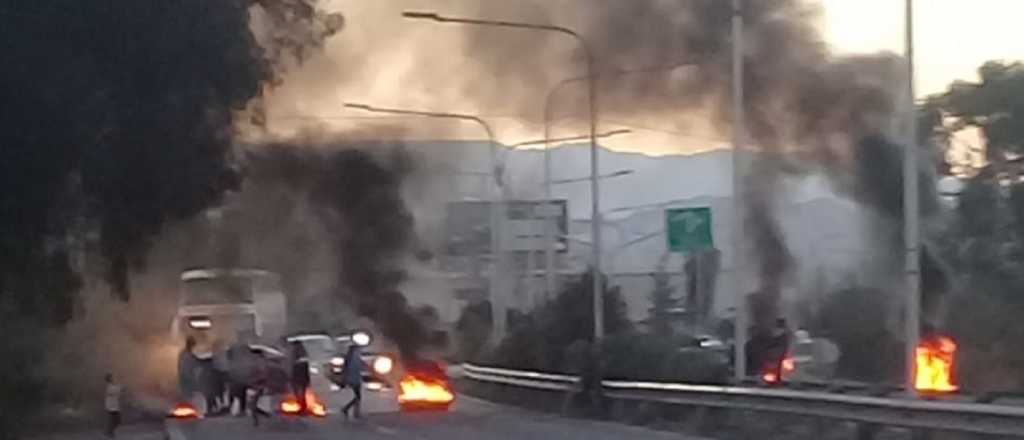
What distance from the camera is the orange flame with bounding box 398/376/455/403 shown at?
137 feet

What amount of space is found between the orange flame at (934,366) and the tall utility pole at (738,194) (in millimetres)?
3175

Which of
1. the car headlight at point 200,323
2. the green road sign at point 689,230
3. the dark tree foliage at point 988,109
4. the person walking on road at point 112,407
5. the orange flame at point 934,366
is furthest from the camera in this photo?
the dark tree foliage at point 988,109

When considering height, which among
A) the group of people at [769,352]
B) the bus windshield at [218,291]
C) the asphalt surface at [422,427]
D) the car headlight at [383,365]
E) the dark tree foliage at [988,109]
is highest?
the dark tree foliage at [988,109]

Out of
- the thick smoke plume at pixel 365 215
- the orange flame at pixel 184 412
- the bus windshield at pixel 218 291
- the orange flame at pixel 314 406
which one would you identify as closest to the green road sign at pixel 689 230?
the orange flame at pixel 314 406

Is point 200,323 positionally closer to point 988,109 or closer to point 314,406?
point 314,406

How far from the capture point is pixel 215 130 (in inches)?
1136

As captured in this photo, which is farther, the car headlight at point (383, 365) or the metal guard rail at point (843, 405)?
the car headlight at point (383, 365)

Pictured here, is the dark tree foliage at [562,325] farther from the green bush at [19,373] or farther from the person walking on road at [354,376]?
the green bush at [19,373]

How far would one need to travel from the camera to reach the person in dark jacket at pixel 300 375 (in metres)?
38.3

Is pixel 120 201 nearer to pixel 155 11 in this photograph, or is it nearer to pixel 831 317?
pixel 155 11

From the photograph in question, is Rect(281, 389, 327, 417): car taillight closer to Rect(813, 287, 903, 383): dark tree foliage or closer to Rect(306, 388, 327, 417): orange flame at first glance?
Rect(306, 388, 327, 417): orange flame

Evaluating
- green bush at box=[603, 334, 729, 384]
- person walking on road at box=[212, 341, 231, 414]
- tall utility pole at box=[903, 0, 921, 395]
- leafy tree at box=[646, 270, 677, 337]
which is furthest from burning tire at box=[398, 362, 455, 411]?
tall utility pole at box=[903, 0, 921, 395]

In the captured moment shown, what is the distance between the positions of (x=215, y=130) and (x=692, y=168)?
47222 millimetres

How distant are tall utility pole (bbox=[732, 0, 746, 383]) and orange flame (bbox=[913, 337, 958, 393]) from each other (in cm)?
318
